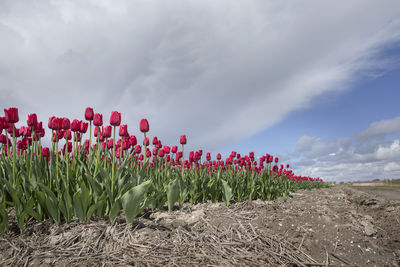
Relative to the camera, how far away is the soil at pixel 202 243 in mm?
2799

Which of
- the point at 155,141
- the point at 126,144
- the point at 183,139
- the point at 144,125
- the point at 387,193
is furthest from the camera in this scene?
the point at 387,193

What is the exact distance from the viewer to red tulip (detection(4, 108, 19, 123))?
374 centimetres

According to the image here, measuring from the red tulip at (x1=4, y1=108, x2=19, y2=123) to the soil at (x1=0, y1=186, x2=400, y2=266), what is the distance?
1.48 metres

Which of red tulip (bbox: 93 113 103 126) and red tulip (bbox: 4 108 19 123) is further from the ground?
red tulip (bbox: 4 108 19 123)

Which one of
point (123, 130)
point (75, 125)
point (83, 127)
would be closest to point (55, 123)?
point (75, 125)

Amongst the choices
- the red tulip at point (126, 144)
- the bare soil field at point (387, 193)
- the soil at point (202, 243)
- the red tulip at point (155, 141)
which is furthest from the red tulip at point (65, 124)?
the bare soil field at point (387, 193)

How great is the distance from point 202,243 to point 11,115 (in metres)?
3.10

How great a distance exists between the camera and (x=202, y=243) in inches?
120

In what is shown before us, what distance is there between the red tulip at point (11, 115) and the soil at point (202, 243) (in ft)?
4.84

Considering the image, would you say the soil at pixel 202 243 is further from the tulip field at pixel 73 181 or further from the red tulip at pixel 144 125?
the red tulip at pixel 144 125

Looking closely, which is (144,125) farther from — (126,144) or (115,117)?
(126,144)

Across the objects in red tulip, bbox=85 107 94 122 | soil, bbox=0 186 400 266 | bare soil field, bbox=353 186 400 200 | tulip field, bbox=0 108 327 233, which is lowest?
bare soil field, bbox=353 186 400 200

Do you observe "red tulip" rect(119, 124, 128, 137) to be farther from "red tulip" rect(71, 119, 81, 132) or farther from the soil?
the soil

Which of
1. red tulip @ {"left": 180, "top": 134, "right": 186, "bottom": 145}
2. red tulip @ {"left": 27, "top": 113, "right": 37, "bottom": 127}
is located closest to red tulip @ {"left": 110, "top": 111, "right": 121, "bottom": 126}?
red tulip @ {"left": 27, "top": 113, "right": 37, "bottom": 127}
